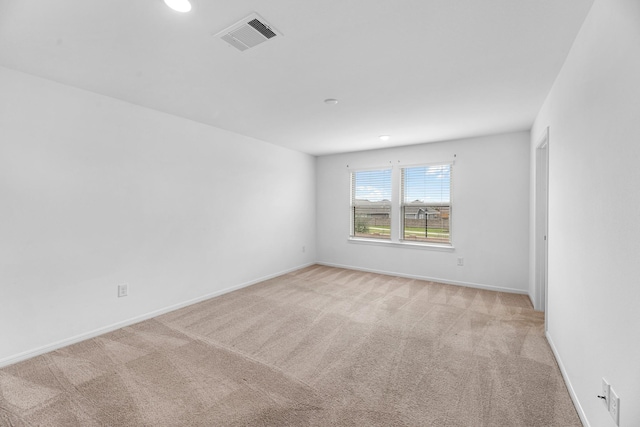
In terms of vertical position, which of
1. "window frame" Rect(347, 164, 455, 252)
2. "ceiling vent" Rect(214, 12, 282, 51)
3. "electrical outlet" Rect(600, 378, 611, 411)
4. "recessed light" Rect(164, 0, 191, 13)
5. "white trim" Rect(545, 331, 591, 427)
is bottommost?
"white trim" Rect(545, 331, 591, 427)

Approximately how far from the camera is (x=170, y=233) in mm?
3547

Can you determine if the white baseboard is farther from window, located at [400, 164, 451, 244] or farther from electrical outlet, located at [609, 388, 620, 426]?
electrical outlet, located at [609, 388, 620, 426]

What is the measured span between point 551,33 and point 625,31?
74 cm

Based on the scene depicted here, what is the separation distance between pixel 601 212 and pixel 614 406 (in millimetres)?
956

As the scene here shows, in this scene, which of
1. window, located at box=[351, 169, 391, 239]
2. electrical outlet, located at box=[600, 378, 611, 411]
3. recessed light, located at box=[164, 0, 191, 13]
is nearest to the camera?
electrical outlet, located at box=[600, 378, 611, 411]

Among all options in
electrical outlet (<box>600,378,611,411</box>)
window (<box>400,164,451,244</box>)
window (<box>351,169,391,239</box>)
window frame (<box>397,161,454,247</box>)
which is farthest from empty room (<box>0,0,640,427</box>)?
window (<box>351,169,391,239</box>)

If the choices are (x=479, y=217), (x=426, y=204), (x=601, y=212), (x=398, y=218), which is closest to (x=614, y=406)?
(x=601, y=212)

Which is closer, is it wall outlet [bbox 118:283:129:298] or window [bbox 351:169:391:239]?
wall outlet [bbox 118:283:129:298]

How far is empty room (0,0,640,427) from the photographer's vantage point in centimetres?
162

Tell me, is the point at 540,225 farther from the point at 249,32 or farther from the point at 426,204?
the point at 249,32

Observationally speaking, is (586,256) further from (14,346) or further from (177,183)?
(14,346)

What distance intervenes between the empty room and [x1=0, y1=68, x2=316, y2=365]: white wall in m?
0.02

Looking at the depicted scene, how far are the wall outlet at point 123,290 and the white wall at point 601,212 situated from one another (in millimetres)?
4022

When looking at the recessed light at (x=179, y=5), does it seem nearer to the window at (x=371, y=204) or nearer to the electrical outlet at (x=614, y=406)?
the electrical outlet at (x=614, y=406)
